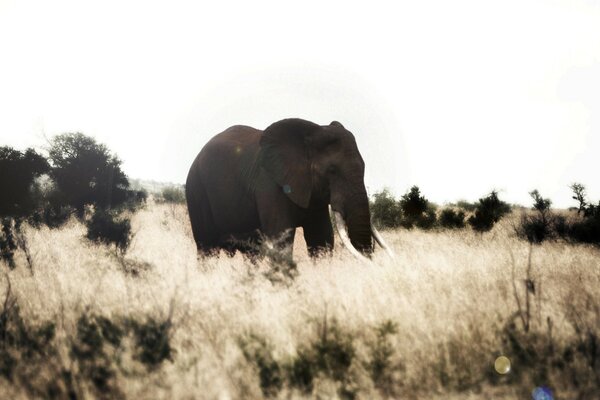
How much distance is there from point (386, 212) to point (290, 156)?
1148cm

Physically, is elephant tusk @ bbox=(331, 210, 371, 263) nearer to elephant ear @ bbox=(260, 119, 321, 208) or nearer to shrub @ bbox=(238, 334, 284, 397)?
elephant ear @ bbox=(260, 119, 321, 208)

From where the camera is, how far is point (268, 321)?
398 centimetres

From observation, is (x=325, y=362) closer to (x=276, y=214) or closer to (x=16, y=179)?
(x=276, y=214)

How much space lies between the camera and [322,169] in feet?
21.6

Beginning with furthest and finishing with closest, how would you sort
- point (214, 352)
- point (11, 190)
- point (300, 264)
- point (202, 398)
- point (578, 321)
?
point (11, 190), point (300, 264), point (578, 321), point (214, 352), point (202, 398)

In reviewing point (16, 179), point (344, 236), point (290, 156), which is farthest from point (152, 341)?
point (16, 179)

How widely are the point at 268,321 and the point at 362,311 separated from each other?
2.91 ft

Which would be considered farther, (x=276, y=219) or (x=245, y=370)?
(x=276, y=219)

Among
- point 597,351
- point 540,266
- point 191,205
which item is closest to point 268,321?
point 597,351

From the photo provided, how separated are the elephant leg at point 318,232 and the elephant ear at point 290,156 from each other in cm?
62

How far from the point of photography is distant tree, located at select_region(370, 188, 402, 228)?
17.3 m

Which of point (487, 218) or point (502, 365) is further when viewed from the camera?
point (487, 218)

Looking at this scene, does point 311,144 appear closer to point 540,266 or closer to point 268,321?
point 268,321

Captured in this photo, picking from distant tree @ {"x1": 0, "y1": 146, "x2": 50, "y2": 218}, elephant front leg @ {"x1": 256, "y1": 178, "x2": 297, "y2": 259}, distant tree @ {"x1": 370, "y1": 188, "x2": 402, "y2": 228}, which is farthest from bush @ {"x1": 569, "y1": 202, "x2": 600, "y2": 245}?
distant tree @ {"x1": 0, "y1": 146, "x2": 50, "y2": 218}
